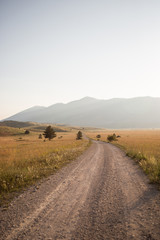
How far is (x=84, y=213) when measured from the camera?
4582 millimetres

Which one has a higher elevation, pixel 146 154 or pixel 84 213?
pixel 84 213

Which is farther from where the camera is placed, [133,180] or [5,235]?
[133,180]

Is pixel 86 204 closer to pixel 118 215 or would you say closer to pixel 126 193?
pixel 118 215

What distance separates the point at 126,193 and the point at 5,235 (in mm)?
4912

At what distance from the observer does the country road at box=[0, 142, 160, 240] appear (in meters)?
3.64

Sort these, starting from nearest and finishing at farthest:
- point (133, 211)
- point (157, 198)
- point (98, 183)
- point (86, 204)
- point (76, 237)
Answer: point (76, 237), point (133, 211), point (86, 204), point (157, 198), point (98, 183)

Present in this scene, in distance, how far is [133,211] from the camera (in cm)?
466

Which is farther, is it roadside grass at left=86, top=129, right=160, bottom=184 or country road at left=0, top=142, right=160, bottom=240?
roadside grass at left=86, top=129, right=160, bottom=184

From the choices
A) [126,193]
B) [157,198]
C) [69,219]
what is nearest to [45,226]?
[69,219]

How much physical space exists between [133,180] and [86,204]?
13.3ft

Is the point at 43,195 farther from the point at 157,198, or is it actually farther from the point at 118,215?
the point at 157,198

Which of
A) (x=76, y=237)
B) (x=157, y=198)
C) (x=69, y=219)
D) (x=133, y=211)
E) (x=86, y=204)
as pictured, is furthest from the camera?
(x=157, y=198)

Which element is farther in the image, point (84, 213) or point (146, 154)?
point (146, 154)

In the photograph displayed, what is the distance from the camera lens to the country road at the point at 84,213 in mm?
3639
